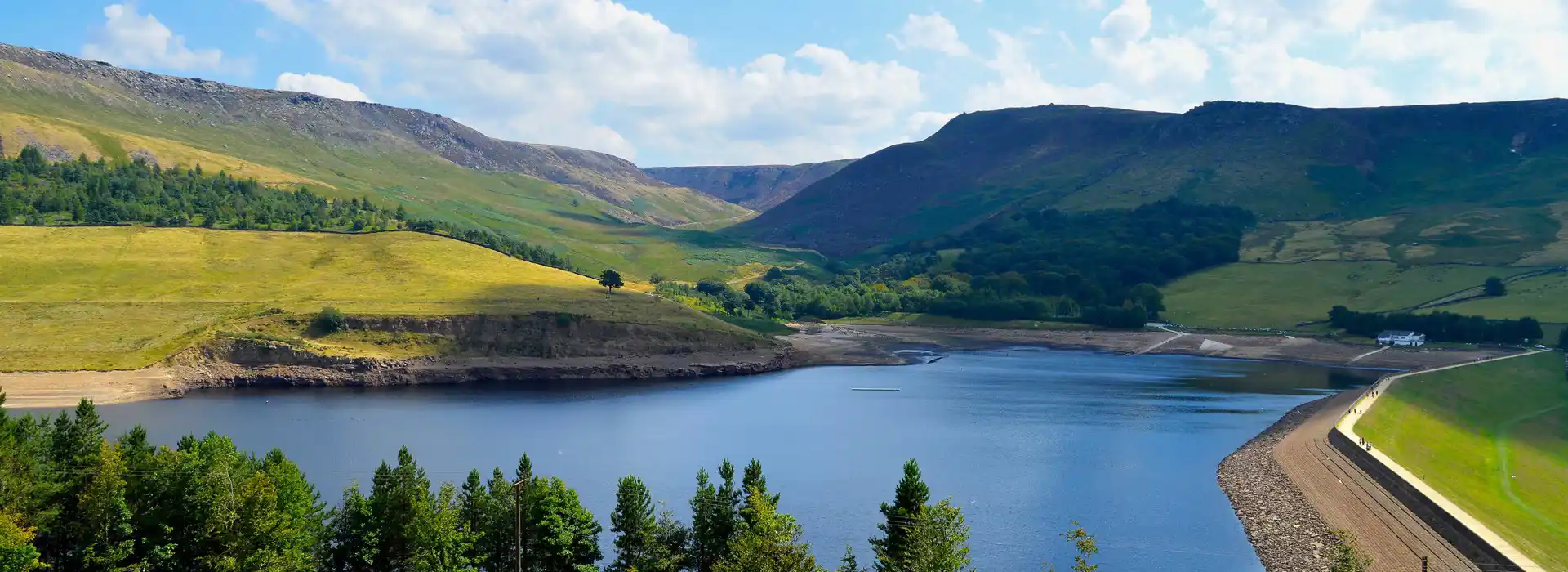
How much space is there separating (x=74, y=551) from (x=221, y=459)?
6439 mm

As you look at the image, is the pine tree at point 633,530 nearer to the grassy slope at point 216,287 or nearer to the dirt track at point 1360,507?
the dirt track at point 1360,507

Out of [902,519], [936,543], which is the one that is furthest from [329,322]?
[936,543]

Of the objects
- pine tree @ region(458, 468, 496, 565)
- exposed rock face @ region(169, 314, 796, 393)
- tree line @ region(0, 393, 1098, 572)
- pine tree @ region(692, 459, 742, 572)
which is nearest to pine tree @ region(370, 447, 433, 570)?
tree line @ region(0, 393, 1098, 572)

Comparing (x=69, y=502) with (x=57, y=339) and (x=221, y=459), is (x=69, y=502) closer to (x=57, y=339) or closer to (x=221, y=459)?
(x=221, y=459)

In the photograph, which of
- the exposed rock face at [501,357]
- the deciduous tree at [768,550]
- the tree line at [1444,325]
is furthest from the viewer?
the tree line at [1444,325]

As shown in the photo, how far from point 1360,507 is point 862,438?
40096 millimetres

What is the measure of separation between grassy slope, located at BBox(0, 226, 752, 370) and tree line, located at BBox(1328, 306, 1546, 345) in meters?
103

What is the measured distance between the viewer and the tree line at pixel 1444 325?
153 meters

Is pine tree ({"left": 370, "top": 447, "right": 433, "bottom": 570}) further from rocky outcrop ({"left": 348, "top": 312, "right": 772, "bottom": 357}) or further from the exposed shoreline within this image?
rocky outcrop ({"left": 348, "top": 312, "right": 772, "bottom": 357})

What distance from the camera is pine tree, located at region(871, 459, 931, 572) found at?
42.6 metres

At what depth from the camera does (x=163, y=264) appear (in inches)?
5782

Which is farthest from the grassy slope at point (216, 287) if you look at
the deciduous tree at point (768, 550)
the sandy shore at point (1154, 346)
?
the deciduous tree at point (768, 550)

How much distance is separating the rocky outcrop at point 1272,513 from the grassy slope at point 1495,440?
8.44 m

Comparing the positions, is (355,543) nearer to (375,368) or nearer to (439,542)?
(439,542)
